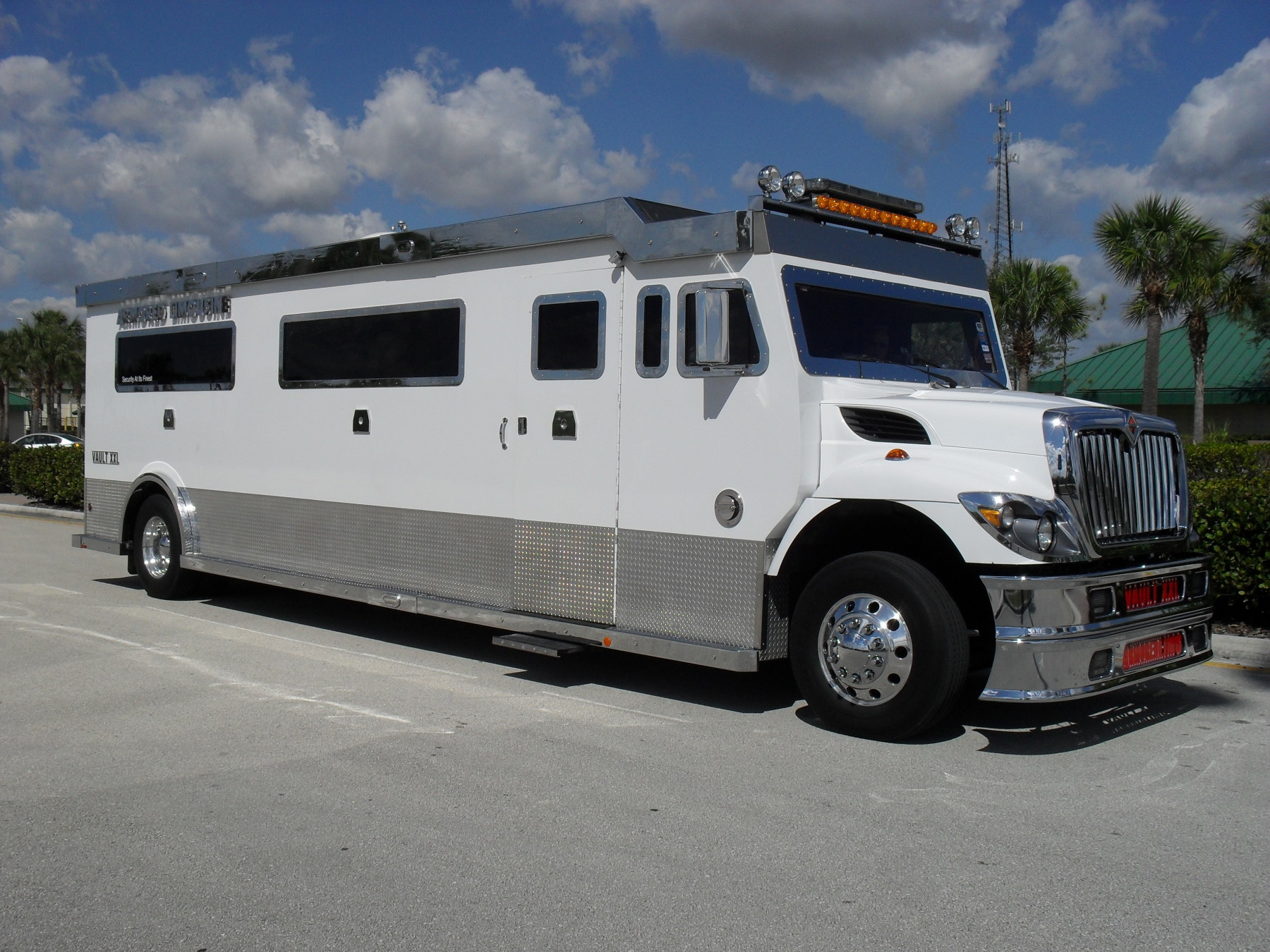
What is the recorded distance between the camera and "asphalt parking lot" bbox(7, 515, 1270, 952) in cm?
376

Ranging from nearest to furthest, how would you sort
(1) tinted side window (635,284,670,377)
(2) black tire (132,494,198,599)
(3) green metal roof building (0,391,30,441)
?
(1) tinted side window (635,284,670,377) < (2) black tire (132,494,198,599) < (3) green metal roof building (0,391,30,441)

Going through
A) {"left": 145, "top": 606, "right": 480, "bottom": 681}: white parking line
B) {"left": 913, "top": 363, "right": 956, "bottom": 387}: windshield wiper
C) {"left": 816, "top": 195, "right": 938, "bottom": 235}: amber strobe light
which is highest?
{"left": 816, "top": 195, "right": 938, "bottom": 235}: amber strobe light

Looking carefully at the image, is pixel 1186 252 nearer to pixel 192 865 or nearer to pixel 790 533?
pixel 790 533

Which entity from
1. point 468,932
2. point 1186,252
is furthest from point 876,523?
point 1186,252

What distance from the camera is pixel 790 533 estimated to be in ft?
19.9

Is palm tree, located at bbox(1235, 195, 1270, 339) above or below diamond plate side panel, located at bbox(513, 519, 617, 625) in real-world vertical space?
above

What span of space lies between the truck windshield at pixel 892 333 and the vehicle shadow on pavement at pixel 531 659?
2.09 meters

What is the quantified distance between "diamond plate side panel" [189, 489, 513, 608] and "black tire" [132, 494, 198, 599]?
42 cm

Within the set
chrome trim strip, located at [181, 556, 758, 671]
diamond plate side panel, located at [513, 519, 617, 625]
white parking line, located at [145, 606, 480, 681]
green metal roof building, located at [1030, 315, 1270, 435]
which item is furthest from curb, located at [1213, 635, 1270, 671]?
green metal roof building, located at [1030, 315, 1270, 435]

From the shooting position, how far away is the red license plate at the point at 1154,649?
224 inches

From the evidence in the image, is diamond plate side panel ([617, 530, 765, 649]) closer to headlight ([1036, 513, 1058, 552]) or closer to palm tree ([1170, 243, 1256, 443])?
headlight ([1036, 513, 1058, 552])

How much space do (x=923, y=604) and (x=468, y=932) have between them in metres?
2.85

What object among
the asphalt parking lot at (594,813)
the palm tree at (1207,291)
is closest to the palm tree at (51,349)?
the palm tree at (1207,291)

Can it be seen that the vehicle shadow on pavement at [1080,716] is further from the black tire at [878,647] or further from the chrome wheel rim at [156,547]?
the chrome wheel rim at [156,547]
